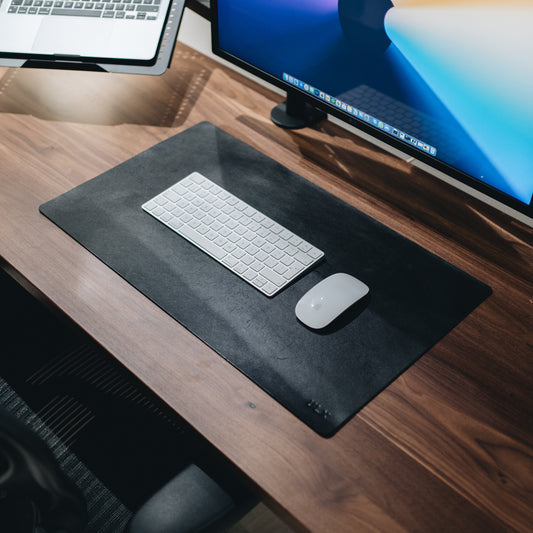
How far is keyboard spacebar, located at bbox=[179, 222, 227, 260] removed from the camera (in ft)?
3.01

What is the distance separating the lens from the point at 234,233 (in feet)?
3.11

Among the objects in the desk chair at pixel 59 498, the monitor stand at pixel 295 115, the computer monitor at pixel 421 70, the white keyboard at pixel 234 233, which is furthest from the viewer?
the monitor stand at pixel 295 115

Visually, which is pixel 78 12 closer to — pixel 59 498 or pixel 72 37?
pixel 72 37

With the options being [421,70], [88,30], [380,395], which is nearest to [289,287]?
[380,395]

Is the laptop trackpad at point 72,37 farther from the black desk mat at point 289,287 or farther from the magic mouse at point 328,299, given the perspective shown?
the magic mouse at point 328,299

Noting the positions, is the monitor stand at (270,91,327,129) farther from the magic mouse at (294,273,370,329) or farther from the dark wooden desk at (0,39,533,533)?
the magic mouse at (294,273,370,329)

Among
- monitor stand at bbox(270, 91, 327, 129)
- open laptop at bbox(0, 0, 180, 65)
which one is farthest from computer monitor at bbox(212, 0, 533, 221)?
open laptop at bbox(0, 0, 180, 65)

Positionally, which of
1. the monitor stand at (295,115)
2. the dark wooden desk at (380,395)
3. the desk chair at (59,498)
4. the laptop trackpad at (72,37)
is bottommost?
the desk chair at (59,498)

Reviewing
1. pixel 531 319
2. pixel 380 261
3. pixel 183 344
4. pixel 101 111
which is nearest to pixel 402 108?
pixel 380 261

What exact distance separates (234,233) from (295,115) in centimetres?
35

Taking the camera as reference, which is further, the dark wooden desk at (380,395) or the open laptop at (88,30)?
the open laptop at (88,30)

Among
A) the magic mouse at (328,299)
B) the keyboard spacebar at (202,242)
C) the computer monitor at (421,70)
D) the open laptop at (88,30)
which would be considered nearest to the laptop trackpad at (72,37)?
the open laptop at (88,30)

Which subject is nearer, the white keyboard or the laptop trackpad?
the white keyboard

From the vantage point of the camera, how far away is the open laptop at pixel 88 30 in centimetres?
118
